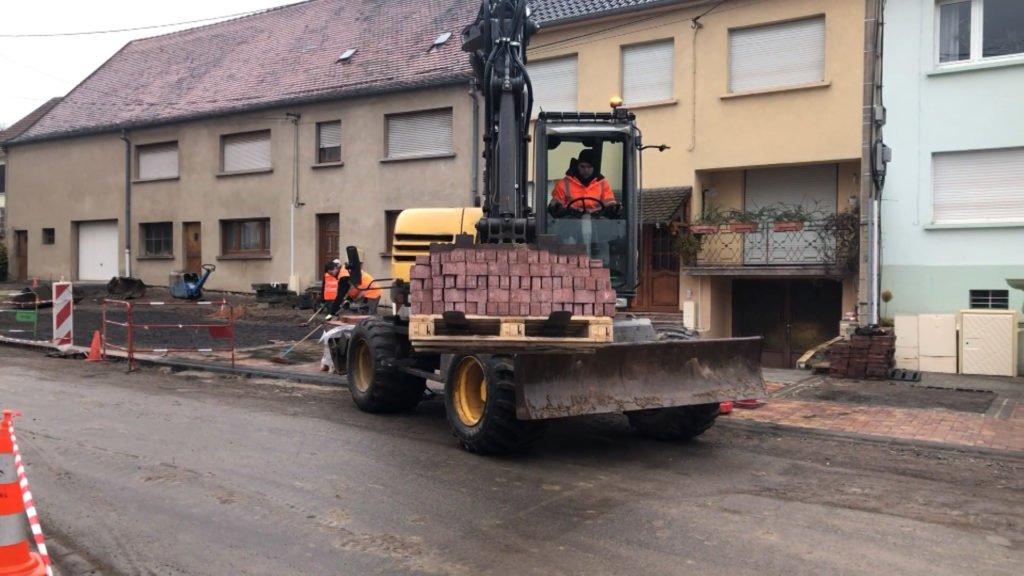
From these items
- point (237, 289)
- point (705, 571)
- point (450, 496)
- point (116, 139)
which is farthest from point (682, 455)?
point (116, 139)

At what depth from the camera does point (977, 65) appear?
13.8 metres

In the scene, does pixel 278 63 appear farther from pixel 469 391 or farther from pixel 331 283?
pixel 469 391

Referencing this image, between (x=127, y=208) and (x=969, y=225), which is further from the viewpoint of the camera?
(x=127, y=208)

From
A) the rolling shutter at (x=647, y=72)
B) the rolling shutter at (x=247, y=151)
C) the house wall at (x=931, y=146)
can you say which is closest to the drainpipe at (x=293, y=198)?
the rolling shutter at (x=247, y=151)

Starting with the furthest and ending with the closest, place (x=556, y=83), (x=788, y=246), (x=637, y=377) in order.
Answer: (x=556, y=83), (x=788, y=246), (x=637, y=377)

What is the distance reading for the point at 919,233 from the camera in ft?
47.3

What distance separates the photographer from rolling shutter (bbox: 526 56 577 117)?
18516mm

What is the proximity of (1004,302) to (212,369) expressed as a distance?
1280cm

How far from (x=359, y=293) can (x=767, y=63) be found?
9.28 meters

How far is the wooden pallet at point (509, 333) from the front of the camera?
6562 millimetres

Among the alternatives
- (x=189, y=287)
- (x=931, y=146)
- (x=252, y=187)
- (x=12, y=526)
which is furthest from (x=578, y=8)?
(x=12, y=526)

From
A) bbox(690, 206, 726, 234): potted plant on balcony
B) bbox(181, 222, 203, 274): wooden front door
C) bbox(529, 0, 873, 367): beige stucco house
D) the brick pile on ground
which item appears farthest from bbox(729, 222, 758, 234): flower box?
bbox(181, 222, 203, 274): wooden front door

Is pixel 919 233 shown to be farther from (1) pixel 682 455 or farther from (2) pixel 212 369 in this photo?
(2) pixel 212 369

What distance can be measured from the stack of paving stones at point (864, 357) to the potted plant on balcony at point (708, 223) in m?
4.26
